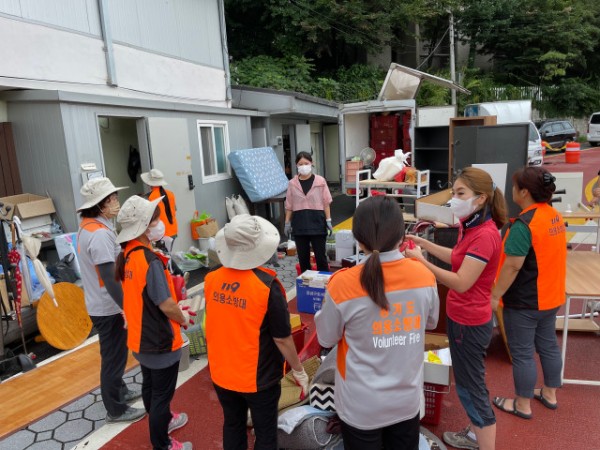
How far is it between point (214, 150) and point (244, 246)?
704 centimetres

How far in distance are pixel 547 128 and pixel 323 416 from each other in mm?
24879

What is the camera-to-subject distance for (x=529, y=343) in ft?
9.93

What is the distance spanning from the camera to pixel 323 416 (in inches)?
112

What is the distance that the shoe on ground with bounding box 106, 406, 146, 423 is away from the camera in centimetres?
329

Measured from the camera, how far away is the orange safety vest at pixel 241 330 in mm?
2111

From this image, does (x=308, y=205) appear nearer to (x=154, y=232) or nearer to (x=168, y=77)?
(x=154, y=232)

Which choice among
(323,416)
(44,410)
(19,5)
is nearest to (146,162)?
(19,5)

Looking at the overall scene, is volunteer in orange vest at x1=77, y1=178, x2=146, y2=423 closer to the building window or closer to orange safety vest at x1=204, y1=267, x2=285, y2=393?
orange safety vest at x1=204, y1=267, x2=285, y2=393

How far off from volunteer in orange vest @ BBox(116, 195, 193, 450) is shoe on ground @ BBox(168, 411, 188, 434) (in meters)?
0.50

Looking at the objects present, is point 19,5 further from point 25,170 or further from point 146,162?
point 146,162

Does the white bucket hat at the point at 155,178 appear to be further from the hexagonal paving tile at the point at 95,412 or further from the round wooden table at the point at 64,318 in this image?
the hexagonal paving tile at the point at 95,412

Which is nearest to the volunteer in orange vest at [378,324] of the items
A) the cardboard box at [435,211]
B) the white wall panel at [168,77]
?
the cardboard box at [435,211]

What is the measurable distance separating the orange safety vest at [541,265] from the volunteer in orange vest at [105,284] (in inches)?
106

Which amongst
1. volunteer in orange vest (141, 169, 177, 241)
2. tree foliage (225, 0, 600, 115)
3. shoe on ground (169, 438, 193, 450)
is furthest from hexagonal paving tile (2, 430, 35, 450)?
tree foliage (225, 0, 600, 115)
